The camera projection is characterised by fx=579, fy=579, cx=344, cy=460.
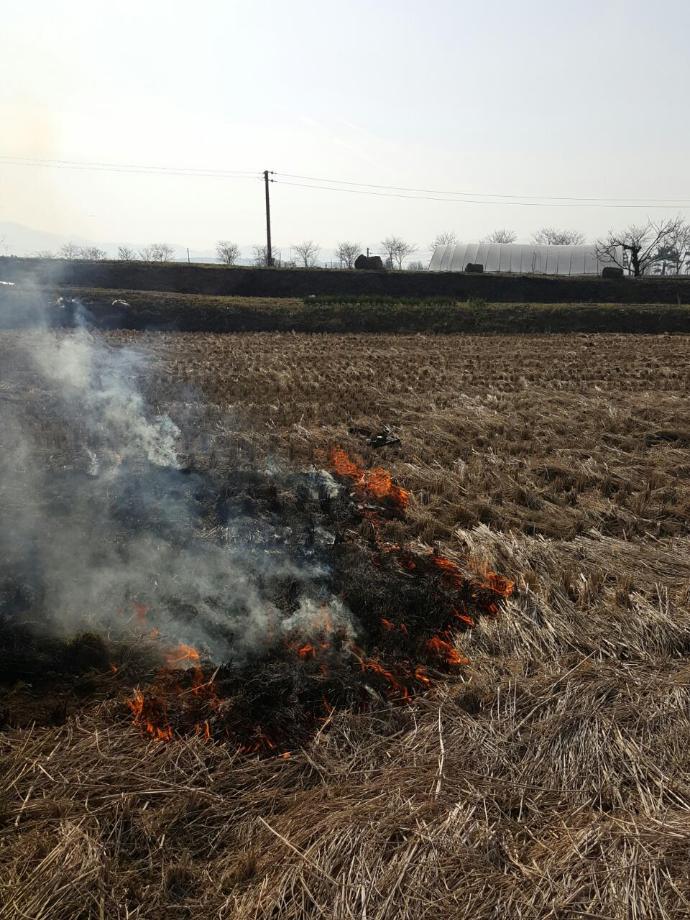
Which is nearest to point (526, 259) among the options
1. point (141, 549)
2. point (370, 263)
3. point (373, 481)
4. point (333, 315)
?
point (370, 263)

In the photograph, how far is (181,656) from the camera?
3.89 meters

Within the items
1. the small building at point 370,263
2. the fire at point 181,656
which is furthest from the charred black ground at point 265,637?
the small building at point 370,263

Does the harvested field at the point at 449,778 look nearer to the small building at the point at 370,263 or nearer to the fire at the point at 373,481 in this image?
the fire at the point at 373,481

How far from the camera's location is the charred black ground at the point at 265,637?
3.48m

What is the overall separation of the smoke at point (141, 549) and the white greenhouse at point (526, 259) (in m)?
46.1

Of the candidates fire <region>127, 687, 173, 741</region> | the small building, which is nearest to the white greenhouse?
the small building

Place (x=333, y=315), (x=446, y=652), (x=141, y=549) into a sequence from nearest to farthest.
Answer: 1. (x=446, y=652)
2. (x=141, y=549)
3. (x=333, y=315)

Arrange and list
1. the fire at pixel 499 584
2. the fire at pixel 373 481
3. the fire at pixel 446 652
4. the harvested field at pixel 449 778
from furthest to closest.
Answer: the fire at pixel 373 481, the fire at pixel 499 584, the fire at pixel 446 652, the harvested field at pixel 449 778

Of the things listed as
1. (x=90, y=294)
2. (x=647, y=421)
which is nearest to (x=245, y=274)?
(x=90, y=294)

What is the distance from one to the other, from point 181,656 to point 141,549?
1.50 metres

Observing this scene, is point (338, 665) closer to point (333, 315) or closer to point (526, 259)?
point (333, 315)

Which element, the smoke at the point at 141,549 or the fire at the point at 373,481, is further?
the fire at the point at 373,481

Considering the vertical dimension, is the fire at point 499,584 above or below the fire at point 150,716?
above

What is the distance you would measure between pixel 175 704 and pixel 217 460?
4.04m
